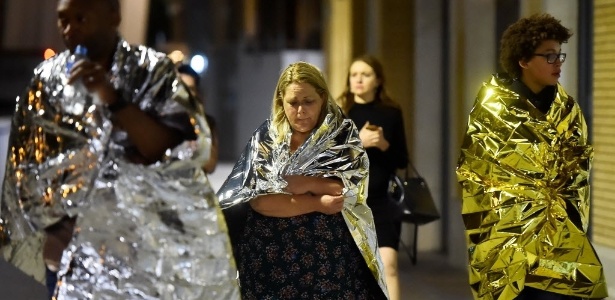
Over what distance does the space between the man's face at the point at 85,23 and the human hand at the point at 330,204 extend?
1.46 m

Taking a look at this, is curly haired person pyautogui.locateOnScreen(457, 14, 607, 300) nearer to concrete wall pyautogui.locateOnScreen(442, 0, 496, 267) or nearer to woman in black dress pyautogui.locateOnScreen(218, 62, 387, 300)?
woman in black dress pyautogui.locateOnScreen(218, 62, 387, 300)

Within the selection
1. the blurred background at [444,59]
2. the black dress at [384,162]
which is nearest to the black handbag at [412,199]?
the black dress at [384,162]

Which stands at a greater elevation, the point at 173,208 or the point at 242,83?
the point at 173,208

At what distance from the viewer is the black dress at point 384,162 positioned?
710 cm

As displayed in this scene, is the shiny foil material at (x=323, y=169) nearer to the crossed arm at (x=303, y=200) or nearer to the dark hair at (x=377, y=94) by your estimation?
the crossed arm at (x=303, y=200)

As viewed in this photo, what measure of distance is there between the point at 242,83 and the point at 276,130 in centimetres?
2464

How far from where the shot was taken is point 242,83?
3008 cm

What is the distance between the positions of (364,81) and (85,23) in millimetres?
3520

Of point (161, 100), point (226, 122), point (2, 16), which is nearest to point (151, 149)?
point (161, 100)

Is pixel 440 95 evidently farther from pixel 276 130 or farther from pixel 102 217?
pixel 102 217

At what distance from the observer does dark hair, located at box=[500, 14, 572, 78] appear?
228 inches

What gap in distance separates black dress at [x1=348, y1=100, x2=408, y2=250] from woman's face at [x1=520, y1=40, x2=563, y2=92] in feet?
4.99

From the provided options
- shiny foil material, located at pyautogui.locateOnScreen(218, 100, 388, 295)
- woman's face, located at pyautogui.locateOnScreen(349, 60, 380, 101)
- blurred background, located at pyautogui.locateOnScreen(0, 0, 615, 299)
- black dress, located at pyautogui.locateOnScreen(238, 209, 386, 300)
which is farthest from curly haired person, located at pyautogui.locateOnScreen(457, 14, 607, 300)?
woman's face, located at pyautogui.locateOnScreen(349, 60, 380, 101)

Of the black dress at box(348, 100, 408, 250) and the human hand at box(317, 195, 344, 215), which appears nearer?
the human hand at box(317, 195, 344, 215)
